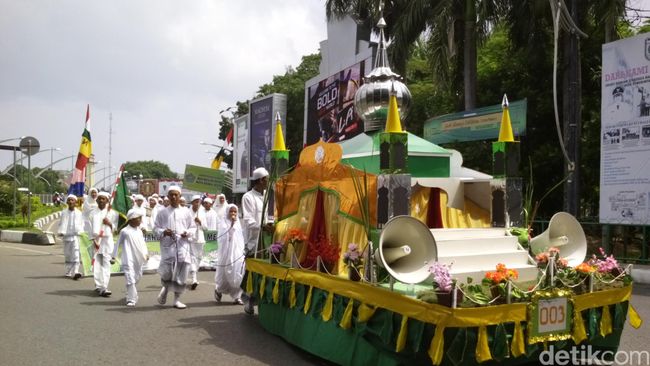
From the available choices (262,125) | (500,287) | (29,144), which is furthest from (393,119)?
(29,144)

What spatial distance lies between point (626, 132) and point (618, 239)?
385cm

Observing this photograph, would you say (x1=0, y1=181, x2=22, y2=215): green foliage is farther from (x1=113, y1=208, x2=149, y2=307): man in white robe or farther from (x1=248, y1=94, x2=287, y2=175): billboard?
(x1=113, y1=208, x2=149, y2=307): man in white robe

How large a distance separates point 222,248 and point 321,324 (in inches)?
181

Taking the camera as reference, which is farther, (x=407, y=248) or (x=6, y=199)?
(x=6, y=199)

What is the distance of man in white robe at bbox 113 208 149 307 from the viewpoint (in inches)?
383

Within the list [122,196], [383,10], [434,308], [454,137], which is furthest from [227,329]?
[383,10]

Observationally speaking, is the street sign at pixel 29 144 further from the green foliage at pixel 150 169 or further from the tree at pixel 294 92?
the green foliage at pixel 150 169

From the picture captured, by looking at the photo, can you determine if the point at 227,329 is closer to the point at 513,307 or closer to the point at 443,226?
the point at 443,226

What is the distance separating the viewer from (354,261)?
5637 mm

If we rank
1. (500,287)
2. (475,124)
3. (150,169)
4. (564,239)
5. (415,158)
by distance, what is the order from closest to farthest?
(500,287) < (564,239) < (415,158) < (475,124) < (150,169)

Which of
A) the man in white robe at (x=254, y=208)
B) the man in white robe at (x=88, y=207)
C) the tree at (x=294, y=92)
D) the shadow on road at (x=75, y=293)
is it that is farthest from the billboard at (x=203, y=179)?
the tree at (x=294, y=92)

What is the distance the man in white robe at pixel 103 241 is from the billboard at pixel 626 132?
419 inches

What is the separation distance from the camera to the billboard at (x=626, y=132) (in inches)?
522

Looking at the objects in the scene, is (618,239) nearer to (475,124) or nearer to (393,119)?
(475,124)
